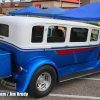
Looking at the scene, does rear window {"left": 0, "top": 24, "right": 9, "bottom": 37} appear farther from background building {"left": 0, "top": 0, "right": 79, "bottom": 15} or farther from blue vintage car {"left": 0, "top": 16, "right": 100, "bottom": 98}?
background building {"left": 0, "top": 0, "right": 79, "bottom": 15}

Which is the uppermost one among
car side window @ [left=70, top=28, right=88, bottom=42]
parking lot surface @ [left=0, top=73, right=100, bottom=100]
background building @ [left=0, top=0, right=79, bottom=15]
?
background building @ [left=0, top=0, right=79, bottom=15]

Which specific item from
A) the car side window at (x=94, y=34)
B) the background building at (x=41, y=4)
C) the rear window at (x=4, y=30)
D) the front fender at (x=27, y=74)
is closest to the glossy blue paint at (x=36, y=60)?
the front fender at (x=27, y=74)

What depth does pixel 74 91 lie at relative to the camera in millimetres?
3994

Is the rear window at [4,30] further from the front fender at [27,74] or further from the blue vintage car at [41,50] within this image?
the front fender at [27,74]

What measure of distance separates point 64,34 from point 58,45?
14.7 inches

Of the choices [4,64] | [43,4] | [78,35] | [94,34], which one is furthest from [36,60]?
[43,4]

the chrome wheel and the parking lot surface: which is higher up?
the chrome wheel

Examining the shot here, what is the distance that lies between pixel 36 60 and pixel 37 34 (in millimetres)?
619

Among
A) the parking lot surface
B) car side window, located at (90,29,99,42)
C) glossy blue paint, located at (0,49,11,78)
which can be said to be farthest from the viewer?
car side window, located at (90,29,99,42)

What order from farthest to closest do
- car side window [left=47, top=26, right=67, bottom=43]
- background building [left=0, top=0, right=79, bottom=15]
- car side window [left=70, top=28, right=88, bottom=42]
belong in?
background building [left=0, top=0, right=79, bottom=15] → car side window [left=70, top=28, right=88, bottom=42] → car side window [left=47, top=26, right=67, bottom=43]

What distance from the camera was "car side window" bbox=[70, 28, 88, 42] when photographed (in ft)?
13.7

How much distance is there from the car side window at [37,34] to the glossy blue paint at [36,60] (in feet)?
0.77

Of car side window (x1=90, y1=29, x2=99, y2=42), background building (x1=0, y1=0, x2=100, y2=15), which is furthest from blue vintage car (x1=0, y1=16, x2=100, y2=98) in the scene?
background building (x1=0, y1=0, x2=100, y2=15)

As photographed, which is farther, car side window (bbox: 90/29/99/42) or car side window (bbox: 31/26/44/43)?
car side window (bbox: 90/29/99/42)
